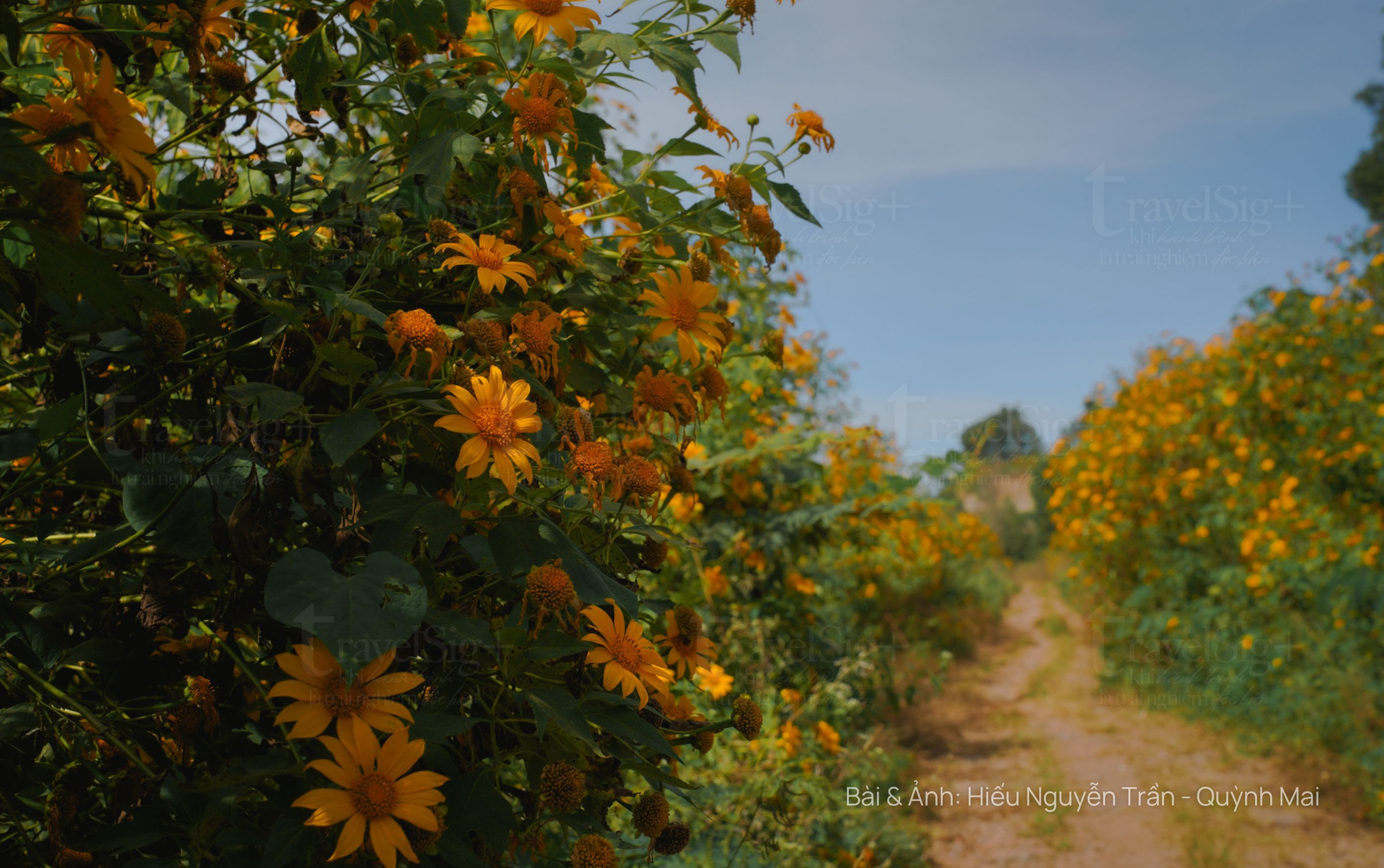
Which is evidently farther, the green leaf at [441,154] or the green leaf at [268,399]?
the green leaf at [441,154]

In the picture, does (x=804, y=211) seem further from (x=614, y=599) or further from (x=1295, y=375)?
(x=1295, y=375)

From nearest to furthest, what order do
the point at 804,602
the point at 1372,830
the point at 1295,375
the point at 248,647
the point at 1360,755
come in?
the point at 248,647 < the point at 804,602 < the point at 1372,830 < the point at 1360,755 < the point at 1295,375

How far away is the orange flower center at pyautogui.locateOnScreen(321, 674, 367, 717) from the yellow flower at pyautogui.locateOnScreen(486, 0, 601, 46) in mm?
757

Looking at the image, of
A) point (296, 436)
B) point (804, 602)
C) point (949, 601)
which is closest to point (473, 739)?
point (296, 436)

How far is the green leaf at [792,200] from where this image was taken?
4.19 ft

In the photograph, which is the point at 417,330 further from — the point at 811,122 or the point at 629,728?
the point at 811,122

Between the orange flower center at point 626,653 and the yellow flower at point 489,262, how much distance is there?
41 centimetres

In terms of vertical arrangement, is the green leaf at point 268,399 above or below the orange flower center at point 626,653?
above

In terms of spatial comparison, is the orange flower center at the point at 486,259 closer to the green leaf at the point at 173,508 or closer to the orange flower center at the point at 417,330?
the orange flower center at the point at 417,330

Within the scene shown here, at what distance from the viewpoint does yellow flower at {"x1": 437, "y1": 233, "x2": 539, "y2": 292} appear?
39.4 inches

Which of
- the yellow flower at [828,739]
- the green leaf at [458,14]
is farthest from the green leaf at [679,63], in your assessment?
the yellow flower at [828,739]

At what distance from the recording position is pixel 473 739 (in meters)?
1.00

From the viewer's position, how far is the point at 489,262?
3.34 feet

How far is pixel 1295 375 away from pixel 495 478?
7.28 m
